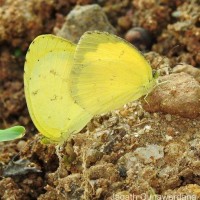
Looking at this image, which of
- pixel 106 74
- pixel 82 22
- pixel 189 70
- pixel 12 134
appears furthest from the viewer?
pixel 82 22

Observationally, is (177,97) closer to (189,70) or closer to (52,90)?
(189,70)

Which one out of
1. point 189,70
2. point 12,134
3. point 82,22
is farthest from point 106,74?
point 82,22

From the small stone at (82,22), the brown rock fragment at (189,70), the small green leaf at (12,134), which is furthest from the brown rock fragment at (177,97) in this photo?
the small stone at (82,22)

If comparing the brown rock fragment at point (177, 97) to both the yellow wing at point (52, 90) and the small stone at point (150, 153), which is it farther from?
the yellow wing at point (52, 90)

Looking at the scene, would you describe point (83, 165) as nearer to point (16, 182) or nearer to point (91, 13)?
point (16, 182)

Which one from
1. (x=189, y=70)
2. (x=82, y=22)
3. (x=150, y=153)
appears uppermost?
(x=82, y=22)

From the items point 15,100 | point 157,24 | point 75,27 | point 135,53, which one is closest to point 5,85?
point 15,100
